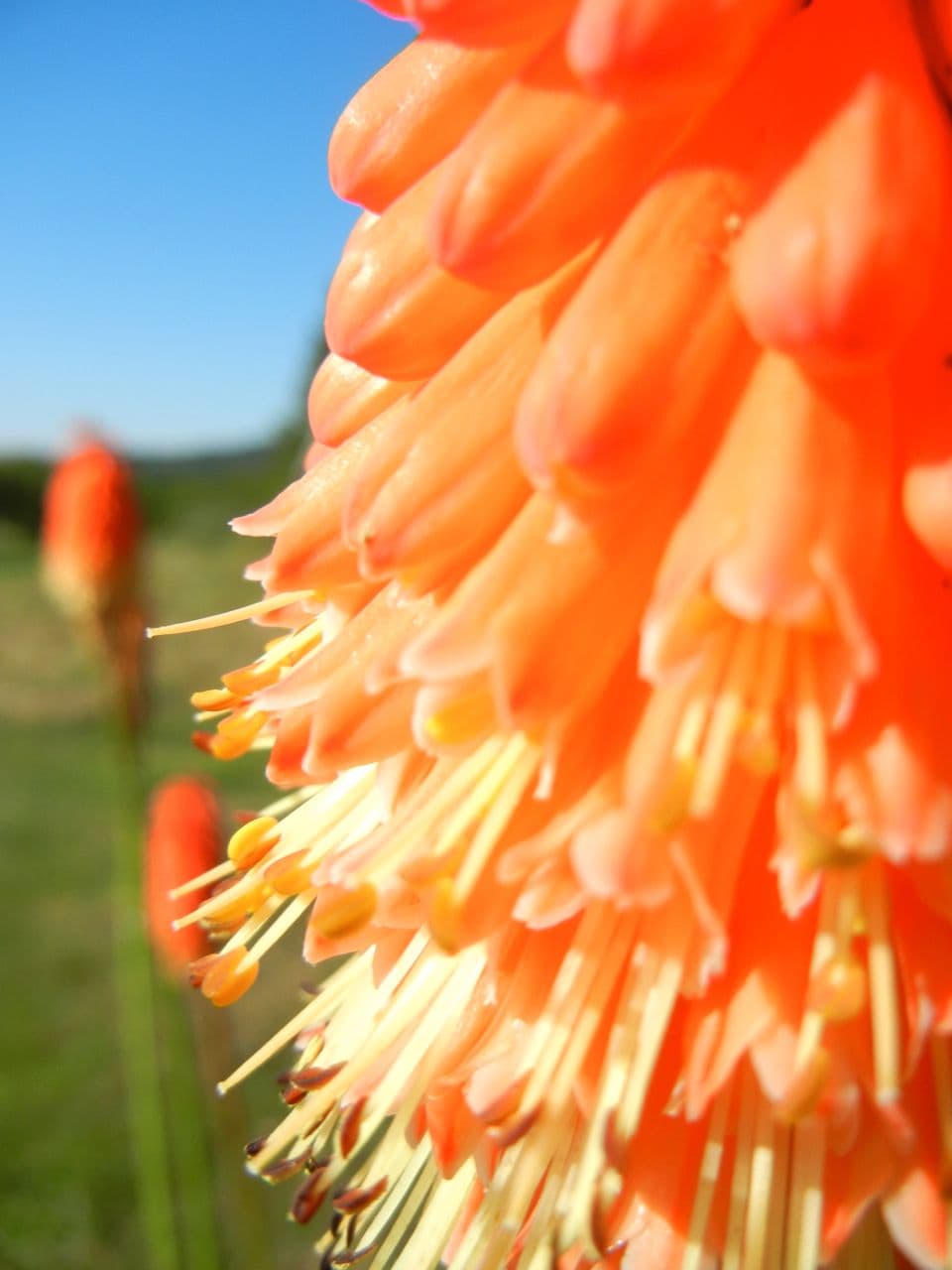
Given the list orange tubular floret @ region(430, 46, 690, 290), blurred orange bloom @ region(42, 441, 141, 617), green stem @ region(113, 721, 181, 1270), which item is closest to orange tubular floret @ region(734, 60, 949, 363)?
orange tubular floret @ region(430, 46, 690, 290)

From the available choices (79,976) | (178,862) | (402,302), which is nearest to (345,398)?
(402,302)

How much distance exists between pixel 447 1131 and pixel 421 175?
2.28 feet

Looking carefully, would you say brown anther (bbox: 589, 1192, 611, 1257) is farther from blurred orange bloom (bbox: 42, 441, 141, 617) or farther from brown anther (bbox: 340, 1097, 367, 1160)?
blurred orange bloom (bbox: 42, 441, 141, 617)

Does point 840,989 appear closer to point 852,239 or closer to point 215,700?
point 852,239

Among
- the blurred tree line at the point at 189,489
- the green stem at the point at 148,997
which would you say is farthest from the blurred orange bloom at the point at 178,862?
the blurred tree line at the point at 189,489

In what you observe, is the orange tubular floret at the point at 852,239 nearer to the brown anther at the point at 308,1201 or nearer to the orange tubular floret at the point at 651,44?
the orange tubular floret at the point at 651,44

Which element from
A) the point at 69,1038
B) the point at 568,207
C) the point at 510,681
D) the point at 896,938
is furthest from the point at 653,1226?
the point at 69,1038

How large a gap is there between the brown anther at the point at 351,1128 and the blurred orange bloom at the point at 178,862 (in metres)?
1.02

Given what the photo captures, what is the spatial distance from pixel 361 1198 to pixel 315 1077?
0.10 metres

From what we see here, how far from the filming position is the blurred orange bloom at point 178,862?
208cm

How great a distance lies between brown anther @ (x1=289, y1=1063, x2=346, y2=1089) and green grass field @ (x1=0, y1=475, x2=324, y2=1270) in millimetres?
1183

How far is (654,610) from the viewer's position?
770mm

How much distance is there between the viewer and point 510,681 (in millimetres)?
793

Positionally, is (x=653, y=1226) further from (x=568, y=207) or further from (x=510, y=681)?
(x=568, y=207)
